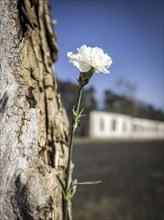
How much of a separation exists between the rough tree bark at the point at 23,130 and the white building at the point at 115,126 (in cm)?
4462

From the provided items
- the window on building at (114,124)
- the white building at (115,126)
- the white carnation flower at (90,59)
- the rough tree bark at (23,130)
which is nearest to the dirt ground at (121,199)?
the rough tree bark at (23,130)

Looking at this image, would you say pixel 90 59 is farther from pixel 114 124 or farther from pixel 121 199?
pixel 114 124

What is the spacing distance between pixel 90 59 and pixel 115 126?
5558 centimetres

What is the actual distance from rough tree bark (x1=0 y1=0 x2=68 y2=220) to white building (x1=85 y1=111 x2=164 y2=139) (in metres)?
44.6

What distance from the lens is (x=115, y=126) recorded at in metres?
56.4

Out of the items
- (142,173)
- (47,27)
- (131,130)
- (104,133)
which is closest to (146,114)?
(131,130)

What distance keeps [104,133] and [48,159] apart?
1968 inches

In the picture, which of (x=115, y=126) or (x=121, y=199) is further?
(x=115, y=126)

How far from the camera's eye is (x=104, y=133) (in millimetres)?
51406

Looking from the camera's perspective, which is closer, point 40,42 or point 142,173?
point 40,42

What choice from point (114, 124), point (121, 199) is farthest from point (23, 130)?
point (114, 124)

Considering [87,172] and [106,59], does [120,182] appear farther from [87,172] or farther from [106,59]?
[106,59]

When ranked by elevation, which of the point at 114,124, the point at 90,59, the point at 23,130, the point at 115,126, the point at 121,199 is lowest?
the point at 121,199

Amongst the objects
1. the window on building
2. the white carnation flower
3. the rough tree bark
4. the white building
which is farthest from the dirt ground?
the window on building
